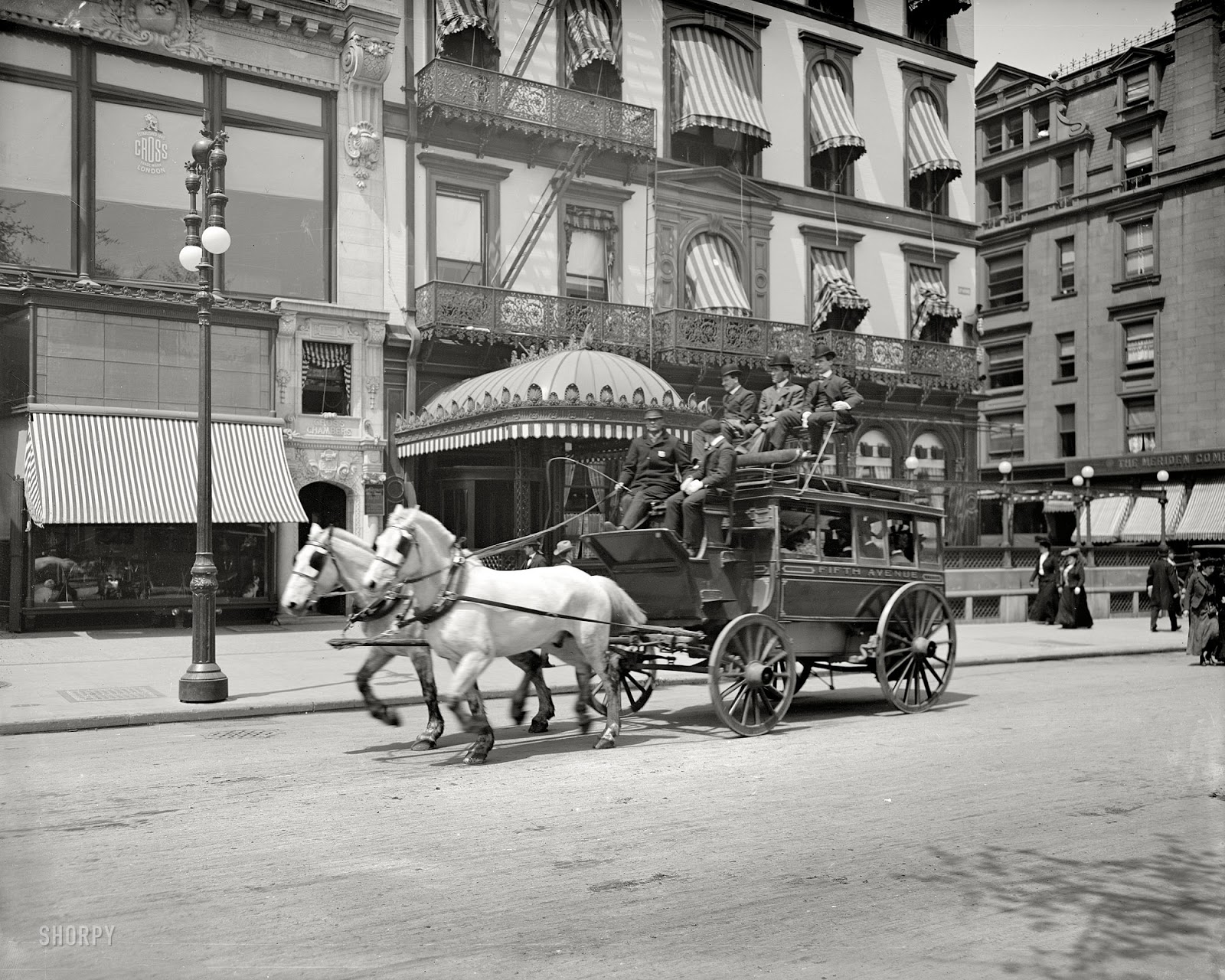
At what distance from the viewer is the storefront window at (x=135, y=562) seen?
17.7 m

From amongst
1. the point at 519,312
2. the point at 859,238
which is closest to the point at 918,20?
the point at 859,238

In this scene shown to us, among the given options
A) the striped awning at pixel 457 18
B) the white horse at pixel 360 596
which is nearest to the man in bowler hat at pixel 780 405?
the white horse at pixel 360 596

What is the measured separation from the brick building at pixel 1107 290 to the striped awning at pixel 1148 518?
0.06 metres

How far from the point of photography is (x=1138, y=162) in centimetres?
3844

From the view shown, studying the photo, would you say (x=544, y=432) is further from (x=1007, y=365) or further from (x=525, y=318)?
(x=1007, y=365)

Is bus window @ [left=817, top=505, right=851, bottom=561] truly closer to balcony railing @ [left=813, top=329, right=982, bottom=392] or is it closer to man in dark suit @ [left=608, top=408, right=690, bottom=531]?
man in dark suit @ [left=608, top=408, right=690, bottom=531]

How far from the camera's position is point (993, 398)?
149 ft

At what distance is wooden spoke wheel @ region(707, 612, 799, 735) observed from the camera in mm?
9516

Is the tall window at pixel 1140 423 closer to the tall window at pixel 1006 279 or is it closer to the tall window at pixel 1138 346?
the tall window at pixel 1138 346

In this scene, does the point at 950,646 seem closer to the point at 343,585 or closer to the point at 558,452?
the point at 343,585

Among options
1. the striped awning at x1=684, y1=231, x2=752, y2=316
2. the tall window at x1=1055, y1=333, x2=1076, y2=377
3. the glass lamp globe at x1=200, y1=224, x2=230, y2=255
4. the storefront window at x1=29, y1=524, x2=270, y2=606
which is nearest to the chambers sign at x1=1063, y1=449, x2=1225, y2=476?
the tall window at x1=1055, y1=333, x2=1076, y2=377

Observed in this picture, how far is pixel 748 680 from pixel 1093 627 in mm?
16841

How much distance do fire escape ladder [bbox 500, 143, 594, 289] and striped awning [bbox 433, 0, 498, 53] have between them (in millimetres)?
2955

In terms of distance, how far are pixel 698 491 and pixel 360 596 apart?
314cm
